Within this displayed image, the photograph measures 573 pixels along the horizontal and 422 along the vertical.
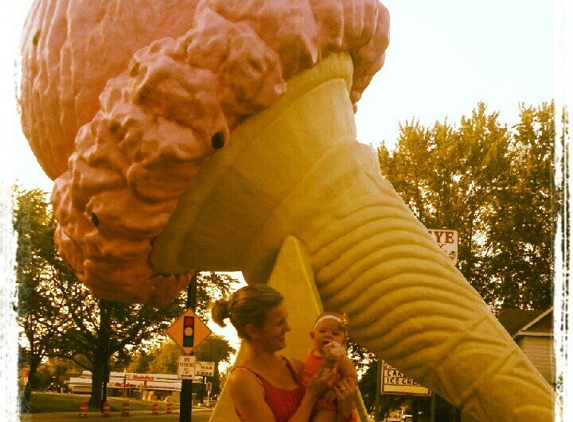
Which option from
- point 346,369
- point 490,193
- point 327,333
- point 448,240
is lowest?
point 346,369

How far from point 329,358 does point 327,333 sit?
6.1 inches

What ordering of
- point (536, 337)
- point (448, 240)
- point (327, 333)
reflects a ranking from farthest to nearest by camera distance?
point (536, 337), point (448, 240), point (327, 333)

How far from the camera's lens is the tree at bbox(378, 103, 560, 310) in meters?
18.5

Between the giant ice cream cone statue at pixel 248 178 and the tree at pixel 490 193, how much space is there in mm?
15041

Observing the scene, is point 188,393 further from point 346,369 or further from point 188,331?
point 346,369

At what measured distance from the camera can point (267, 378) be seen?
2707 millimetres

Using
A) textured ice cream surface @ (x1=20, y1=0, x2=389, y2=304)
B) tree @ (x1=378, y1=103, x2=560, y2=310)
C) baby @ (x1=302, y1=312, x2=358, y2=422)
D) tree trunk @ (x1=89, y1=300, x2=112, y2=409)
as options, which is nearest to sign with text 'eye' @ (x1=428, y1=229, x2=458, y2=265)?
textured ice cream surface @ (x1=20, y1=0, x2=389, y2=304)

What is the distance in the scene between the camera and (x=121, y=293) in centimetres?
368

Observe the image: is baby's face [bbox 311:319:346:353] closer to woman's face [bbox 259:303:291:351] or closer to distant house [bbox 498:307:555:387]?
woman's face [bbox 259:303:291:351]

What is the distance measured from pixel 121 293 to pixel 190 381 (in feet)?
23.2

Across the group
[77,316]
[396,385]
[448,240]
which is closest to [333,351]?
[448,240]

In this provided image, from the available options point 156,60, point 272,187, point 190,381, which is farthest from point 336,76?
point 190,381

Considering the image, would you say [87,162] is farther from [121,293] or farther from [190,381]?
[190,381]

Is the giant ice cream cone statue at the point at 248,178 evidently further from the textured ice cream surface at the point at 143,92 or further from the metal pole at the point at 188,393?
the metal pole at the point at 188,393
